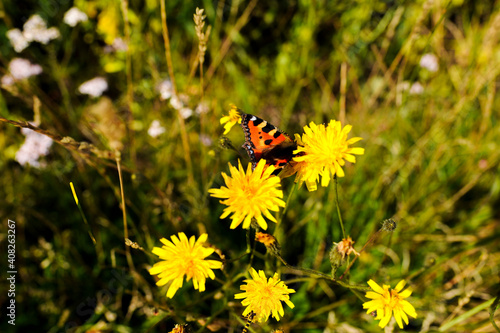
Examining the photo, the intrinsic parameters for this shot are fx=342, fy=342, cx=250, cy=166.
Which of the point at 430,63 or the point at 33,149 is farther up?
the point at 430,63

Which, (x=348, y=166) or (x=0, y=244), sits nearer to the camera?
(x=0, y=244)

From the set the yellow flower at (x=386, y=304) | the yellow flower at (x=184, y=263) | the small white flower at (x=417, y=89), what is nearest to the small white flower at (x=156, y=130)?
the yellow flower at (x=184, y=263)

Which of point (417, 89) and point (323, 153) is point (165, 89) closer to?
point (323, 153)

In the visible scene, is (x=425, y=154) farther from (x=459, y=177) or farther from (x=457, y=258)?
(x=457, y=258)

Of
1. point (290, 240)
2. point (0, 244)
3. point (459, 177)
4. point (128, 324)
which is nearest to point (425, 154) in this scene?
point (459, 177)

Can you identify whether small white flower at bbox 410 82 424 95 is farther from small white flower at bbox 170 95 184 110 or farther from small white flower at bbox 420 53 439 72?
small white flower at bbox 170 95 184 110

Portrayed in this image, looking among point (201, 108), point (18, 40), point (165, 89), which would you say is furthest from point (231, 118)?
point (18, 40)

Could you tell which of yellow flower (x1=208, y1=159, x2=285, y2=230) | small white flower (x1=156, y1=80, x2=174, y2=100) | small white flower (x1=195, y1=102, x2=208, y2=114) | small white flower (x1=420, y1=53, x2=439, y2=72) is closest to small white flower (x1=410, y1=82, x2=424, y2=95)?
small white flower (x1=420, y1=53, x2=439, y2=72)
